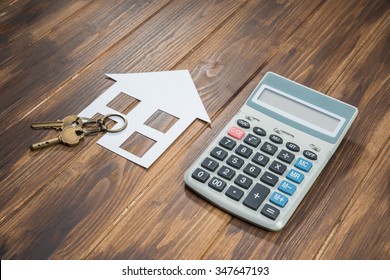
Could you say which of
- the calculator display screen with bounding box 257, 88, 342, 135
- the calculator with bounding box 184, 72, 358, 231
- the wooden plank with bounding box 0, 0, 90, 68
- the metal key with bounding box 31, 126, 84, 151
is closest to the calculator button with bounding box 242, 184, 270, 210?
the calculator with bounding box 184, 72, 358, 231

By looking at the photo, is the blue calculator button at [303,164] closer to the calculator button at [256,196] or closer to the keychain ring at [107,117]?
the calculator button at [256,196]

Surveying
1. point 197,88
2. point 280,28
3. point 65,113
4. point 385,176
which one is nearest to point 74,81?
point 65,113

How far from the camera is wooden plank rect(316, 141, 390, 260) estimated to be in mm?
629

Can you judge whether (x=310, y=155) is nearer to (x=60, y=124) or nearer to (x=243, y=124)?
(x=243, y=124)

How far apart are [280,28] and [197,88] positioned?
185mm

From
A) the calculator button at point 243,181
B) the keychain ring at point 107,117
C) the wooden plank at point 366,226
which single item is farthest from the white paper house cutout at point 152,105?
the wooden plank at point 366,226

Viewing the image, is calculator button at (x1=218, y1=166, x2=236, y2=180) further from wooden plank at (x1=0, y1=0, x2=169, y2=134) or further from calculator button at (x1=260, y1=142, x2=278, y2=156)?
wooden plank at (x1=0, y1=0, x2=169, y2=134)

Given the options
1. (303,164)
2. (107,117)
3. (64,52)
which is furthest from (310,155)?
(64,52)

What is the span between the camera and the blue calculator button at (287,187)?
2.15 ft

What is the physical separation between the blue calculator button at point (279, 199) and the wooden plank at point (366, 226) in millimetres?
61

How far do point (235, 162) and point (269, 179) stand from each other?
0.04 metres

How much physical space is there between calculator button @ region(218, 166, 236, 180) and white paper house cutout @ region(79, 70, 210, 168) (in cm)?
8
